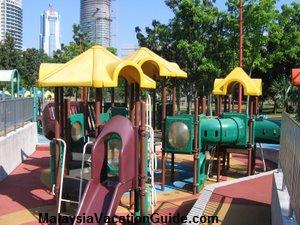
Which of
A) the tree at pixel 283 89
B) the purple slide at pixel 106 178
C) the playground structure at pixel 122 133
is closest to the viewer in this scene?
the purple slide at pixel 106 178

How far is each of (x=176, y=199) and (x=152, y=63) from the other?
12.0ft

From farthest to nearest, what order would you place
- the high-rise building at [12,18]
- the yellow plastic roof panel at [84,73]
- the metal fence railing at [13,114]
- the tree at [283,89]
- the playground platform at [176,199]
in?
1. the high-rise building at [12,18]
2. the tree at [283,89]
3. the metal fence railing at [13,114]
4. the playground platform at [176,199]
5. the yellow plastic roof panel at [84,73]

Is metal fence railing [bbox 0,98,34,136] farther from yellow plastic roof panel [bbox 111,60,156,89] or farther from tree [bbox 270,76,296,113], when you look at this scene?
tree [bbox 270,76,296,113]

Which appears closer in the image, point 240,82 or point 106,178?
point 106,178

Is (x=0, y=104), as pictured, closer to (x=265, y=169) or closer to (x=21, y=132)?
(x=21, y=132)

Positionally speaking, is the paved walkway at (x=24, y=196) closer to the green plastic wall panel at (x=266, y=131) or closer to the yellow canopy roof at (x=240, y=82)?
the yellow canopy roof at (x=240, y=82)

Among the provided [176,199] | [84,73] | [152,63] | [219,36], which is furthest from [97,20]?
[84,73]

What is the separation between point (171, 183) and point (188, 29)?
688 inches

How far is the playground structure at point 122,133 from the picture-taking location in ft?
25.6

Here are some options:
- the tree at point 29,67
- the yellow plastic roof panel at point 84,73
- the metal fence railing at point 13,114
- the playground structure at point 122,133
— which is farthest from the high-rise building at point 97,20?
the yellow plastic roof panel at point 84,73

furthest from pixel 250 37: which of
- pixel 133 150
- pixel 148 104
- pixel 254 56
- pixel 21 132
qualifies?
pixel 133 150

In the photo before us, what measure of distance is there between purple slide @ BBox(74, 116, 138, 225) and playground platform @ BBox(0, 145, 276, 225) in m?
2.06

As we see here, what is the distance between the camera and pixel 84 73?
29.4 ft

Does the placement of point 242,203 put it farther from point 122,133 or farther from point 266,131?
point 266,131
